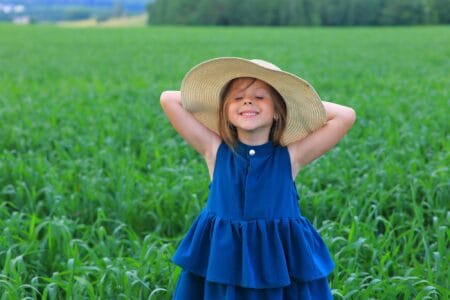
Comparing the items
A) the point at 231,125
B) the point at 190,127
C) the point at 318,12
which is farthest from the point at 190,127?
the point at 318,12

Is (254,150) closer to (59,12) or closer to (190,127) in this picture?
(190,127)

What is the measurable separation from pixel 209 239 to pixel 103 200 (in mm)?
2274

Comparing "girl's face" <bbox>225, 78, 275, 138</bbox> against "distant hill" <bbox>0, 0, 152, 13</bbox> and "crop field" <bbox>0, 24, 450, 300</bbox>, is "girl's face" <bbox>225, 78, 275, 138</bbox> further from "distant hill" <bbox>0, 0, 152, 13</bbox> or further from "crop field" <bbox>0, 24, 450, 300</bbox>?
"distant hill" <bbox>0, 0, 152, 13</bbox>

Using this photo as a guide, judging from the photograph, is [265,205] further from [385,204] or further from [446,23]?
[446,23]

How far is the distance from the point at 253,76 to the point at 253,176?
1.05 feet

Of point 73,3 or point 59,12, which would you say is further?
point 73,3

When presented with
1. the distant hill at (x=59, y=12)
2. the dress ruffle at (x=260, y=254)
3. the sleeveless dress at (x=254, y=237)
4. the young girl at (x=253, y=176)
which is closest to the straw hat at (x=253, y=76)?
the young girl at (x=253, y=176)

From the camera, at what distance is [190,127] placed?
2486 mm

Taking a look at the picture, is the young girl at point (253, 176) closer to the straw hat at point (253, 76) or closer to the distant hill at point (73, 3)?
the straw hat at point (253, 76)

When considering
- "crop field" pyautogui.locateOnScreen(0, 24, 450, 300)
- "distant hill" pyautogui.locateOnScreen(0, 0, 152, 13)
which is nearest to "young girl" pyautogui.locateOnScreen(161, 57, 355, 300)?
"crop field" pyautogui.locateOnScreen(0, 24, 450, 300)

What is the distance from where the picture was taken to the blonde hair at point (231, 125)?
2383 mm

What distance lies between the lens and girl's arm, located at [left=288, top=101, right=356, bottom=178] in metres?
2.42

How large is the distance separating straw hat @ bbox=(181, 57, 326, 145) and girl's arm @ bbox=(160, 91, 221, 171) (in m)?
0.03

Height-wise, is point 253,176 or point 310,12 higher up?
point 253,176
